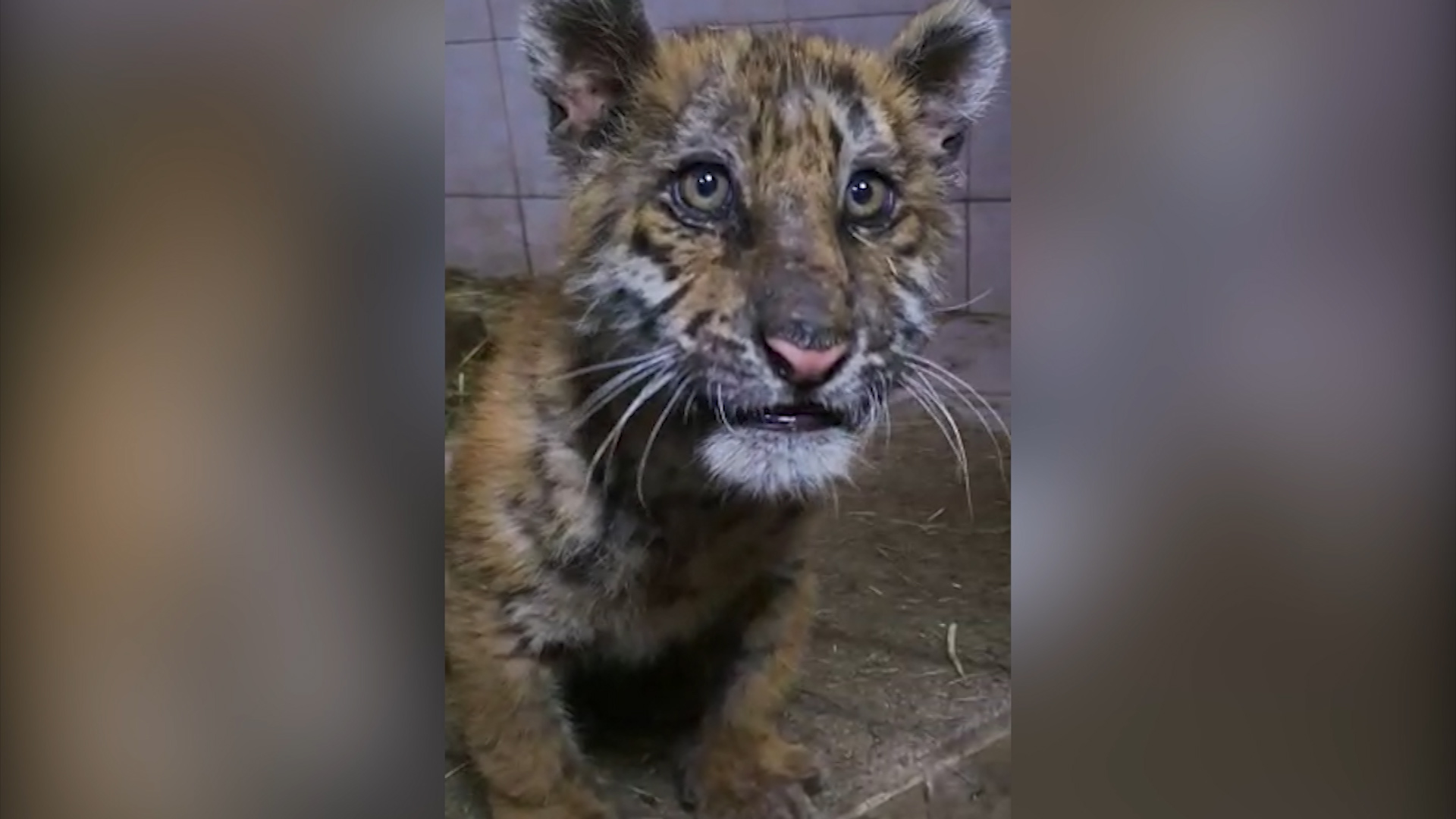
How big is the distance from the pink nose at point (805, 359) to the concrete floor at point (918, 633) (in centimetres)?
8

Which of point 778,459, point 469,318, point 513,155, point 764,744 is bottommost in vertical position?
point 764,744

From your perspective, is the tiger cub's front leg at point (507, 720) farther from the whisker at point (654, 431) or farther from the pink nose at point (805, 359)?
the pink nose at point (805, 359)

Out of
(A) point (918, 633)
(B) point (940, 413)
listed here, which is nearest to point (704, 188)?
(B) point (940, 413)

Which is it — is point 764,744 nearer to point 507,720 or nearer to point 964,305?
point 507,720

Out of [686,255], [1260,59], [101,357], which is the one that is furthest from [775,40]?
[101,357]

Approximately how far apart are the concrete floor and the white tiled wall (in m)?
0.08

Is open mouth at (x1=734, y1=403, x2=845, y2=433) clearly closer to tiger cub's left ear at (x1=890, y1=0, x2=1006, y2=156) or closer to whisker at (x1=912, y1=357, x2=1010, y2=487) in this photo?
whisker at (x1=912, y1=357, x2=1010, y2=487)

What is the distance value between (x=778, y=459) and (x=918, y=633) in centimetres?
18

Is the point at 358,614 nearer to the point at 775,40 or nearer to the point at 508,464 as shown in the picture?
the point at 508,464

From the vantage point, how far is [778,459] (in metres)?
1.08

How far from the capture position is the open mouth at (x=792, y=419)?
1.05 metres

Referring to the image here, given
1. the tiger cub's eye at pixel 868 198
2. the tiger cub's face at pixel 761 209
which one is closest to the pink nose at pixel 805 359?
the tiger cub's face at pixel 761 209

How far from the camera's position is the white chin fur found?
1.07m

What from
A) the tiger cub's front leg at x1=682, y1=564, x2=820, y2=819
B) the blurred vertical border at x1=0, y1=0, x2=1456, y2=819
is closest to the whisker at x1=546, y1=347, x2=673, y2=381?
the blurred vertical border at x1=0, y1=0, x2=1456, y2=819
